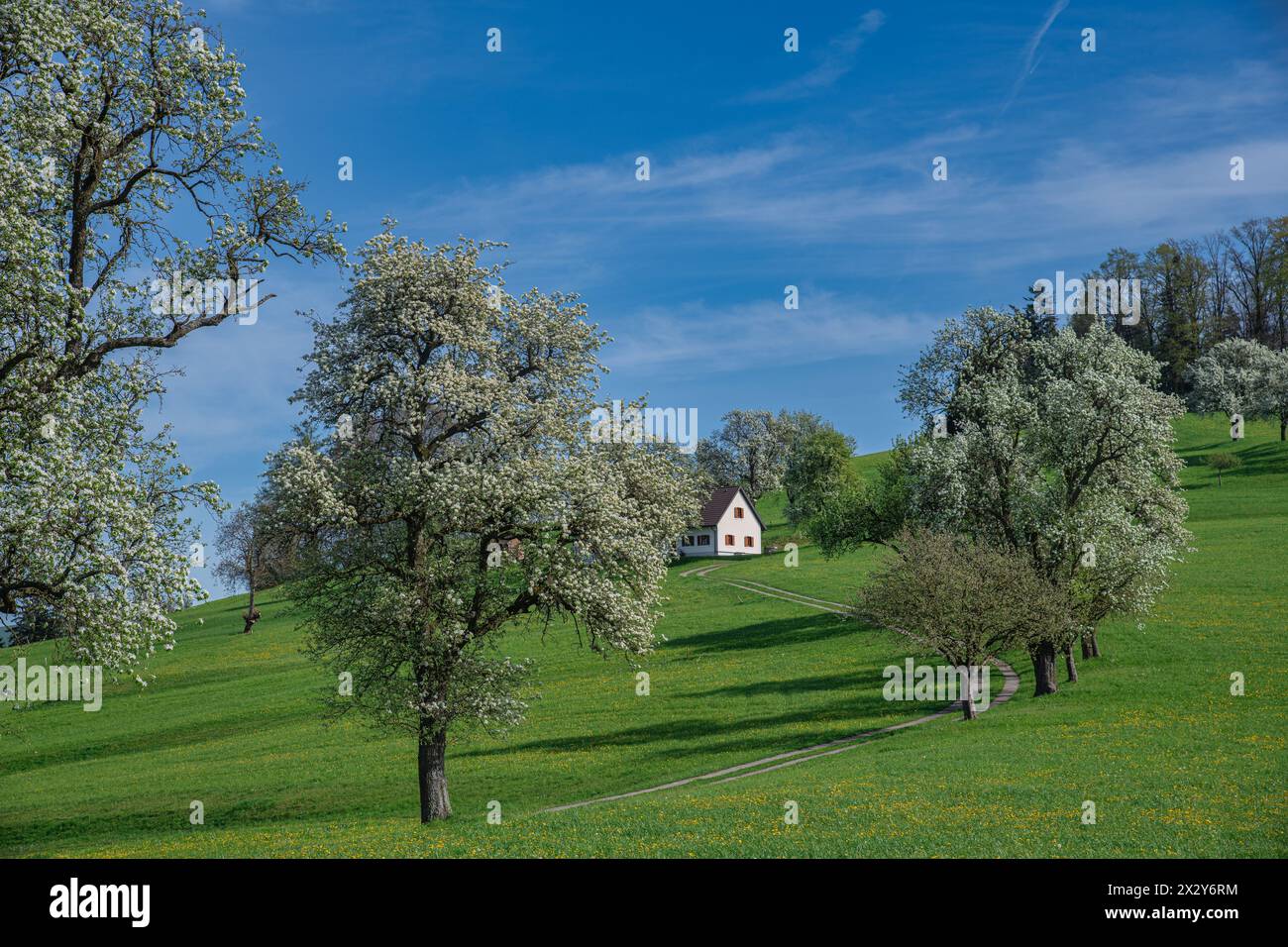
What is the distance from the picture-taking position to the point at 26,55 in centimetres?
2280

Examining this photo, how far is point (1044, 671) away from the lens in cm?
5159

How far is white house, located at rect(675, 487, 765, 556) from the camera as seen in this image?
12938 cm

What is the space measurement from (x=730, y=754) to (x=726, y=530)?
3378 inches

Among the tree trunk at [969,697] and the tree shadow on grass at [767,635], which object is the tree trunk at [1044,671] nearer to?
the tree trunk at [969,697]

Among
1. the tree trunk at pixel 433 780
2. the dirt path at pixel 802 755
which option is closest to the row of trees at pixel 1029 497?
the dirt path at pixel 802 755

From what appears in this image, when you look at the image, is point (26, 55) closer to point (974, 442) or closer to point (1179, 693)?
point (974, 442)

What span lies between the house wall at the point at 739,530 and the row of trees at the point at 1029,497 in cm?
7219

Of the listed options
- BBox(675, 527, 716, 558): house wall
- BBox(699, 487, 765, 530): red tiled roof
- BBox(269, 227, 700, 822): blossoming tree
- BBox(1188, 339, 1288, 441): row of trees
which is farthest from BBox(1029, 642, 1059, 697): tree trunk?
BBox(1188, 339, 1288, 441): row of trees

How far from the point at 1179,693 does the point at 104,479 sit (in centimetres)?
4628

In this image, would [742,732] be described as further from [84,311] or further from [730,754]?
[84,311]

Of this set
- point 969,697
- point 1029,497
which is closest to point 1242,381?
point 1029,497

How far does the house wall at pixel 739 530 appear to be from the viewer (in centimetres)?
12975
